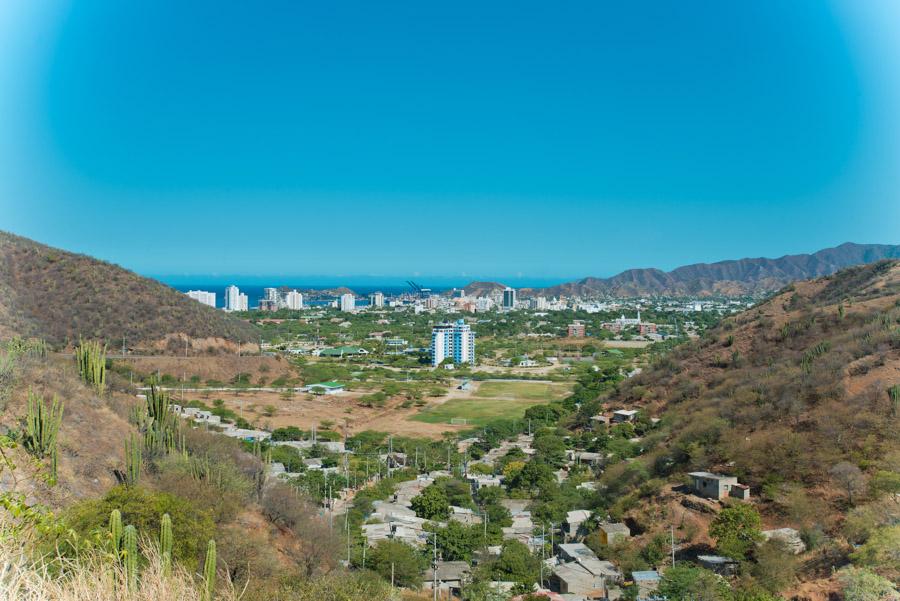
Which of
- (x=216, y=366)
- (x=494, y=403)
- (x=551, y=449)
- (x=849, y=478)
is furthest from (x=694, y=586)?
(x=216, y=366)

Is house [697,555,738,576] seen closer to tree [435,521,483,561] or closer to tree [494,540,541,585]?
tree [494,540,541,585]

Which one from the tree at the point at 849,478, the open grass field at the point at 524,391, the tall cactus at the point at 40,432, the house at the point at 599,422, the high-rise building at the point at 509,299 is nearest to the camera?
the tall cactus at the point at 40,432

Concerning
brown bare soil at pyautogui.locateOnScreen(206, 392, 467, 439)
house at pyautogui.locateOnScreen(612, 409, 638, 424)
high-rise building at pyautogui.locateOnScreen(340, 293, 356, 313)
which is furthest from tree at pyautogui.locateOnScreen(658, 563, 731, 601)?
high-rise building at pyautogui.locateOnScreen(340, 293, 356, 313)

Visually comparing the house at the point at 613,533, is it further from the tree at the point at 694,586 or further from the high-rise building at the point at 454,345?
the high-rise building at the point at 454,345

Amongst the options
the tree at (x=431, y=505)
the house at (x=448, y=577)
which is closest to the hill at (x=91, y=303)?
the tree at (x=431, y=505)

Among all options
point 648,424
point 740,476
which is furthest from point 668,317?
point 740,476

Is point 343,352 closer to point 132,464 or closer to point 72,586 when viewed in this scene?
point 132,464
